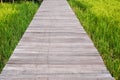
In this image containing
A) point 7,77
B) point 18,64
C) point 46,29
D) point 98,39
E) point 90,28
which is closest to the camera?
point 7,77

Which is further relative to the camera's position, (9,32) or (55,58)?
(9,32)

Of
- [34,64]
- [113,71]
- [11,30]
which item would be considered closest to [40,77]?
[34,64]

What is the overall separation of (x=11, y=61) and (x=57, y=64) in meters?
0.57

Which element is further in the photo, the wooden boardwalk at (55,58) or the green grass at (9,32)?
the green grass at (9,32)

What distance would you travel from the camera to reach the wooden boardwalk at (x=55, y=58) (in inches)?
149

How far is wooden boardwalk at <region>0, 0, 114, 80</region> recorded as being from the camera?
3.77 metres

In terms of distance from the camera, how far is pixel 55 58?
4457 millimetres

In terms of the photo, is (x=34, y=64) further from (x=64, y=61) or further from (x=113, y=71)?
(x=113, y=71)

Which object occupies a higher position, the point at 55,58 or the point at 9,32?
the point at 55,58

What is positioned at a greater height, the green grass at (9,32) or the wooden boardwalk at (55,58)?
the wooden boardwalk at (55,58)

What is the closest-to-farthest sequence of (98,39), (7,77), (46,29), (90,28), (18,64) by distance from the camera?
(7,77) < (18,64) < (98,39) < (46,29) < (90,28)

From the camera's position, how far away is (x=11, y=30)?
7047mm

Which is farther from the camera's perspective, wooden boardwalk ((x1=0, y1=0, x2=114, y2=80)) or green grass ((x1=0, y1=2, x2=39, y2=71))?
green grass ((x1=0, y1=2, x2=39, y2=71))

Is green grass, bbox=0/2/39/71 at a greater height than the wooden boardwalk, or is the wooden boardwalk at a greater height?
the wooden boardwalk
